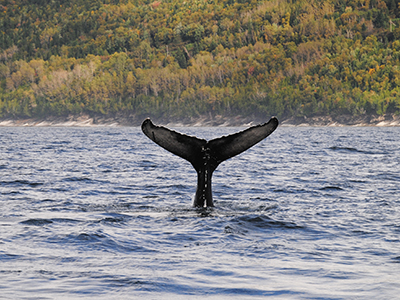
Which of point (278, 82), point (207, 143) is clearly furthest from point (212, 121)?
point (207, 143)

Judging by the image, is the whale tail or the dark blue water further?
the whale tail

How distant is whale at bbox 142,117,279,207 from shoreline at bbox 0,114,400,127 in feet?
444

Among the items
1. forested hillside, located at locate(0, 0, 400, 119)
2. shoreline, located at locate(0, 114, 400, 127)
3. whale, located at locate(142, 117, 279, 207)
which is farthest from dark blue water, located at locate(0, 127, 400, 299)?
forested hillside, located at locate(0, 0, 400, 119)

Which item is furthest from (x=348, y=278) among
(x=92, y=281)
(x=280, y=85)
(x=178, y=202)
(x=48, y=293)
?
(x=280, y=85)

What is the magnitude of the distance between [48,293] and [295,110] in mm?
154024

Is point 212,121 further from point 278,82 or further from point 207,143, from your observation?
point 207,143

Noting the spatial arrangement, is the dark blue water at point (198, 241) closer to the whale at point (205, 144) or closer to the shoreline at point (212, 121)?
the whale at point (205, 144)

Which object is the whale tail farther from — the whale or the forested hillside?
the forested hillside

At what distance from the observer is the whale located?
10352mm

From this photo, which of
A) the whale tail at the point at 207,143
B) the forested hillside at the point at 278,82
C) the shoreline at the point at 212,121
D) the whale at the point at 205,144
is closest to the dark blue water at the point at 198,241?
the whale at the point at 205,144

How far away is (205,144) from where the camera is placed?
36.2 ft

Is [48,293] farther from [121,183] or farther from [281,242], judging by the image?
[121,183]

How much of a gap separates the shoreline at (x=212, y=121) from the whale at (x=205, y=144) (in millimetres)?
135452

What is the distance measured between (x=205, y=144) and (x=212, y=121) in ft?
510
